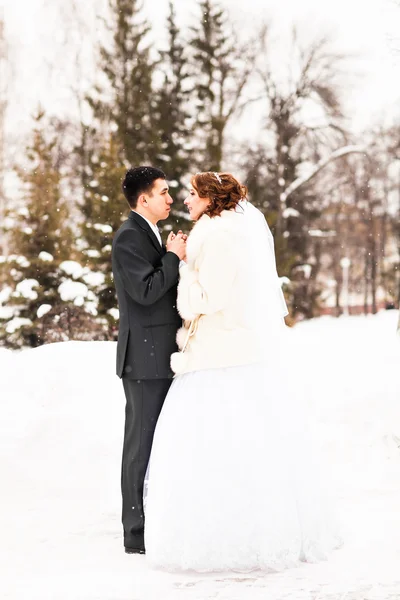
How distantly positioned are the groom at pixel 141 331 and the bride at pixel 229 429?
0.39ft

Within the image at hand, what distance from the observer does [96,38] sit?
27.4m

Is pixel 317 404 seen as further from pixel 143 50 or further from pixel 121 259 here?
pixel 143 50

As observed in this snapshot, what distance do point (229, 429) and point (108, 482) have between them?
3011 millimetres

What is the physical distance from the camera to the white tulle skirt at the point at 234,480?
4941 millimetres

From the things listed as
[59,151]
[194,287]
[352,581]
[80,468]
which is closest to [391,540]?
[352,581]

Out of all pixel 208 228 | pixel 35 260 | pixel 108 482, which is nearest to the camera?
pixel 208 228

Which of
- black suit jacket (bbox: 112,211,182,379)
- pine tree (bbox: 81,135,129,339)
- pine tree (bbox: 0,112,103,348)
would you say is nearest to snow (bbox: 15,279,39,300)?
pine tree (bbox: 0,112,103,348)

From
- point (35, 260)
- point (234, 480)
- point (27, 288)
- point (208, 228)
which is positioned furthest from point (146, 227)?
point (35, 260)

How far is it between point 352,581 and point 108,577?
52.6 inches

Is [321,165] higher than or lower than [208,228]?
higher

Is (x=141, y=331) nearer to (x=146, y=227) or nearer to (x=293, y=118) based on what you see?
(x=146, y=227)

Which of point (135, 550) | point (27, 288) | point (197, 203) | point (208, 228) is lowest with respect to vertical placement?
point (135, 550)

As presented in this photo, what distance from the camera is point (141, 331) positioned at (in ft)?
17.6

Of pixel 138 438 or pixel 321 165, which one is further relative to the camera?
pixel 321 165
